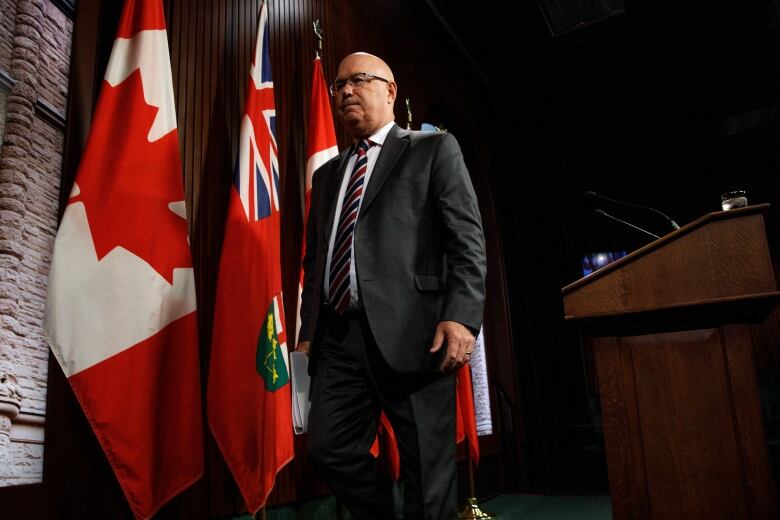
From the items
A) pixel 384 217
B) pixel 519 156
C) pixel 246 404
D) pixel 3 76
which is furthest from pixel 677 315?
pixel 519 156

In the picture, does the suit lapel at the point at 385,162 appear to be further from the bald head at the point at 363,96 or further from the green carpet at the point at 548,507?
the green carpet at the point at 548,507

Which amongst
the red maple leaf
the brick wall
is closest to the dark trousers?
the red maple leaf

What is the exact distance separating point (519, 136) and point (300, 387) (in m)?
4.82

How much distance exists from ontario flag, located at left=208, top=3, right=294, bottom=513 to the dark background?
0.19 m

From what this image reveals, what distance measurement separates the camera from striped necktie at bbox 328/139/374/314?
144 cm

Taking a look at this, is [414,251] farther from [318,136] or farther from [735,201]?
[318,136]

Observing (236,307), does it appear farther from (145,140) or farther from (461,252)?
(461,252)

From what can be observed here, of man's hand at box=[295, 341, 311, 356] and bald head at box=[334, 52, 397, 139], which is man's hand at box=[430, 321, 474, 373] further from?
bald head at box=[334, 52, 397, 139]

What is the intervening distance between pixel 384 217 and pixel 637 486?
3.98ft

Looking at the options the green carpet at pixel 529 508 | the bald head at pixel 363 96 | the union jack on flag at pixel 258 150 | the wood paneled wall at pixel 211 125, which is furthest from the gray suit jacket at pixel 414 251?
the green carpet at pixel 529 508

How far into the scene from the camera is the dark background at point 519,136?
2.11m

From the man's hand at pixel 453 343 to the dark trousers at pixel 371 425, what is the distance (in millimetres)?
69

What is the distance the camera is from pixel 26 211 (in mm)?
1681

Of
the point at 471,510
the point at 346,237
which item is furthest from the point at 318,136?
the point at 471,510
